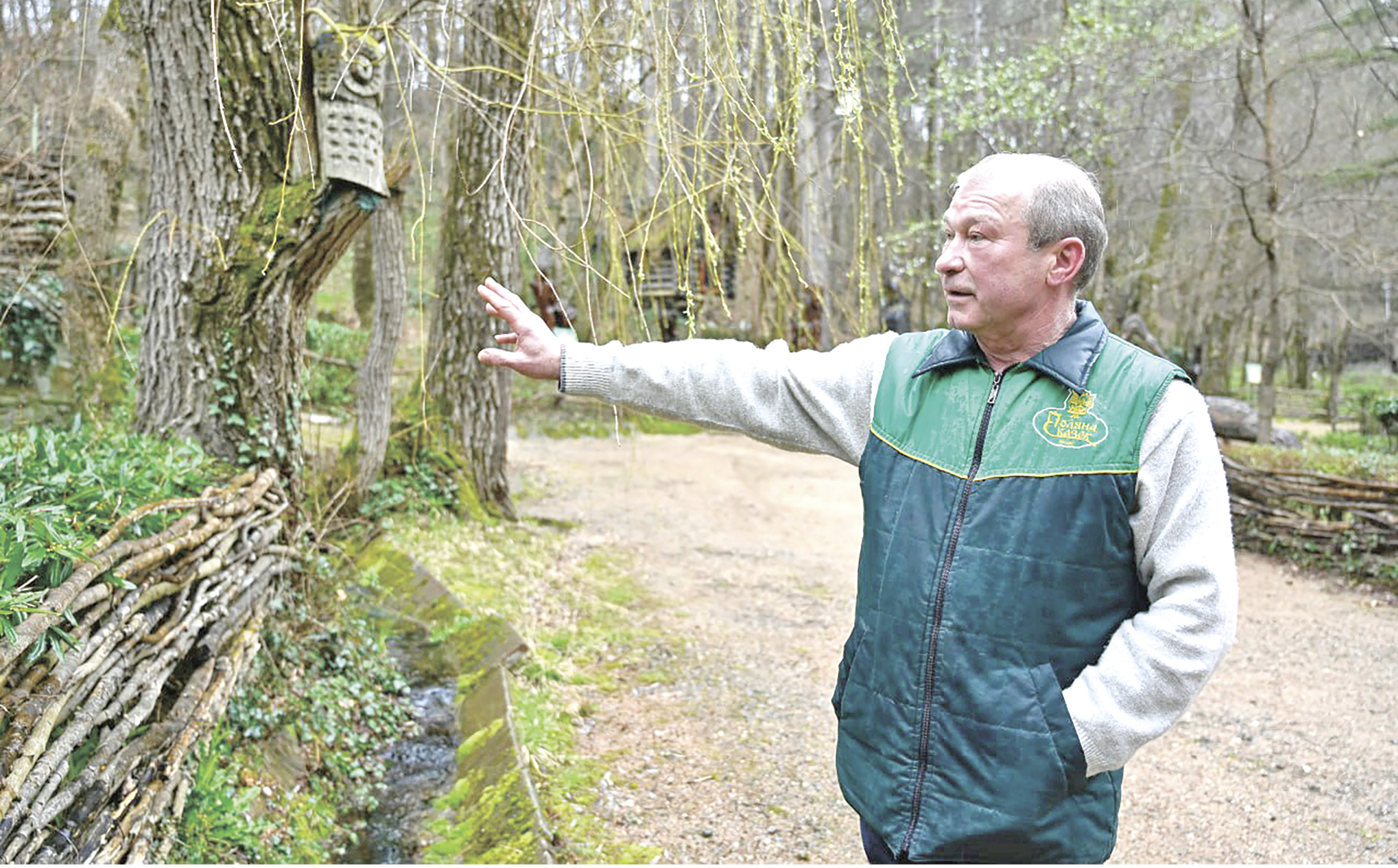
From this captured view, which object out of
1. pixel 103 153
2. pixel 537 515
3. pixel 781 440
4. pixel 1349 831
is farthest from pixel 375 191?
pixel 103 153

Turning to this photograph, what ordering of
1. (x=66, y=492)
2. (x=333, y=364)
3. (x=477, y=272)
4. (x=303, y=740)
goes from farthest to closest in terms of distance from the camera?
1. (x=333, y=364)
2. (x=477, y=272)
3. (x=303, y=740)
4. (x=66, y=492)

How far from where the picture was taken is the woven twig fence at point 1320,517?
766 centimetres

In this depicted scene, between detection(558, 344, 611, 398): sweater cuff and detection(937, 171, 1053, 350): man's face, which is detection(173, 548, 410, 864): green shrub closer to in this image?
detection(558, 344, 611, 398): sweater cuff

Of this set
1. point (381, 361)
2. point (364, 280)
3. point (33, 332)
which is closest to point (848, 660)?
point (381, 361)

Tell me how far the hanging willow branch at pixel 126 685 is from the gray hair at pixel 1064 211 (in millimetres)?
2057

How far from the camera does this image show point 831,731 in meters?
4.69

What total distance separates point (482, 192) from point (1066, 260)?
664 centimetres

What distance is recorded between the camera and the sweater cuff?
6.60 ft

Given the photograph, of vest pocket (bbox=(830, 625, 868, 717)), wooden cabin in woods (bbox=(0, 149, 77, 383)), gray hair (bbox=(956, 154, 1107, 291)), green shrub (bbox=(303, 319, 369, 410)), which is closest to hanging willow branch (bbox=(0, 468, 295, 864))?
vest pocket (bbox=(830, 625, 868, 717))

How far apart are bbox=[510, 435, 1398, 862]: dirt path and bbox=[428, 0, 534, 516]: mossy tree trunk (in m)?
1.04

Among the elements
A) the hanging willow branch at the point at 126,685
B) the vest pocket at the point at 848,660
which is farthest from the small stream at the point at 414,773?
the vest pocket at the point at 848,660

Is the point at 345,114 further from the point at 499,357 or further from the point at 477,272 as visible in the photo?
the point at 477,272

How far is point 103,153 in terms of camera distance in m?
8.95

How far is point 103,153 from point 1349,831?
9.80 m
